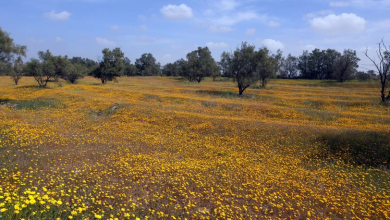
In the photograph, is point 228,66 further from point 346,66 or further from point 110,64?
point 346,66

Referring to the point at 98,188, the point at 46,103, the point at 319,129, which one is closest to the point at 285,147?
the point at 319,129

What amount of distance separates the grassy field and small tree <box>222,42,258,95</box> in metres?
16.4

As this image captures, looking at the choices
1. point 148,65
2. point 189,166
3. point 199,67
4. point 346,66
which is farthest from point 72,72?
point 148,65

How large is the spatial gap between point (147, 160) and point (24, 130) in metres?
8.80

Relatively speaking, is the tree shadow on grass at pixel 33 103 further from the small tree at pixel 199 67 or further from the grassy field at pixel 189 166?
the small tree at pixel 199 67

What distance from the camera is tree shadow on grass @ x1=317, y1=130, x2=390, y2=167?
46.7 feet

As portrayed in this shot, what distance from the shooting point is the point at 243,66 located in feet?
135

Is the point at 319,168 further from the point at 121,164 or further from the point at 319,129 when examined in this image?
the point at 121,164

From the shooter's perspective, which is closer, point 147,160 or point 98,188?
point 98,188

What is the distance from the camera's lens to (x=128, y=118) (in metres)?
22.0

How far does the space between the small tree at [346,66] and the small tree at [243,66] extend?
145 ft

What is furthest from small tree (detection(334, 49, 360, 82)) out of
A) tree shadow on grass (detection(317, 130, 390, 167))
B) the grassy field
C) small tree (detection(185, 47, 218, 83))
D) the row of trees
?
tree shadow on grass (detection(317, 130, 390, 167))

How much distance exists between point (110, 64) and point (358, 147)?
5434 cm

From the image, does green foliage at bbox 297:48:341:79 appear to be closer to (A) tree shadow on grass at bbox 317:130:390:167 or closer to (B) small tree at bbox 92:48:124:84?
(B) small tree at bbox 92:48:124:84
